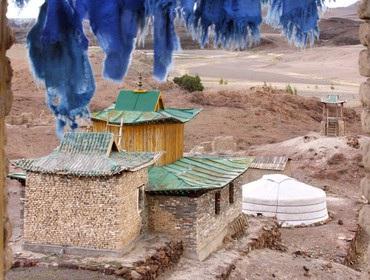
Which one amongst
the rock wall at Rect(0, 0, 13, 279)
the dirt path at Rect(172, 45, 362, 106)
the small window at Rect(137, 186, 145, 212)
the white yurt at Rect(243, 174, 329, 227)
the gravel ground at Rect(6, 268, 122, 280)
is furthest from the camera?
the dirt path at Rect(172, 45, 362, 106)

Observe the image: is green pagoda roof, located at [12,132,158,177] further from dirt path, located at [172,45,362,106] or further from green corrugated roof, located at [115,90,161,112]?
dirt path, located at [172,45,362,106]

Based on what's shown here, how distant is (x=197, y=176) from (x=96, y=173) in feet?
11.1

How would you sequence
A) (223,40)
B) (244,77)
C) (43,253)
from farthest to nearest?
1. (244,77)
2. (43,253)
3. (223,40)

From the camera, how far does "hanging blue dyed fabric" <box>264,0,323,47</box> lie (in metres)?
4.66

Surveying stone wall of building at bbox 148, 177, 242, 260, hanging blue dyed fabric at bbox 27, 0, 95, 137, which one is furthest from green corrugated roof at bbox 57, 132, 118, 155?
hanging blue dyed fabric at bbox 27, 0, 95, 137

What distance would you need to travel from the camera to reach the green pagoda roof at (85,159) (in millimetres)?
13898

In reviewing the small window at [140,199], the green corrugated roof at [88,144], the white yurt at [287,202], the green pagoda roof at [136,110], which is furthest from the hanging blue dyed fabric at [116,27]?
the white yurt at [287,202]

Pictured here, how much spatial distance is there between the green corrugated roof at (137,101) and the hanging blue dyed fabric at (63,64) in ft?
35.7

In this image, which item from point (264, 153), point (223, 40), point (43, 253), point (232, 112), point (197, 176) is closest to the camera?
point (223, 40)

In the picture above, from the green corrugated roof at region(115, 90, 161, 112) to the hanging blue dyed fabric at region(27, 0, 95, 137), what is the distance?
1089 centimetres

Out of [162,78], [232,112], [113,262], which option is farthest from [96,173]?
[232,112]

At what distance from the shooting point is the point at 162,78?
16.1ft

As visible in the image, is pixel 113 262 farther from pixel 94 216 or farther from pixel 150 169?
pixel 150 169

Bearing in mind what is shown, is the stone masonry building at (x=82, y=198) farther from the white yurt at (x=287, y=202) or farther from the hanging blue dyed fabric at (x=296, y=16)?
the hanging blue dyed fabric at (x=296, y=16)
